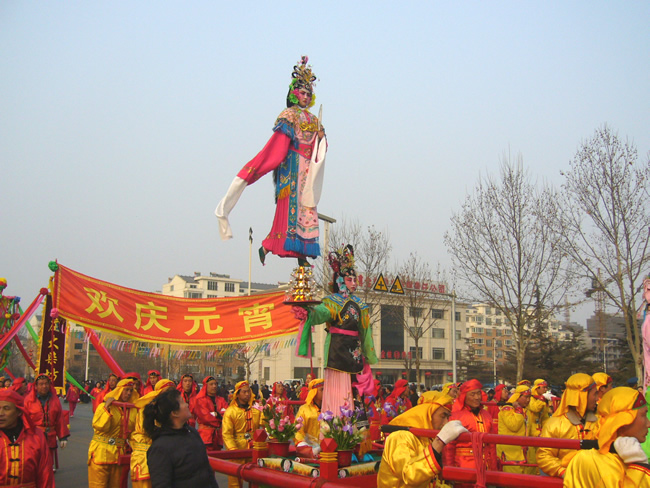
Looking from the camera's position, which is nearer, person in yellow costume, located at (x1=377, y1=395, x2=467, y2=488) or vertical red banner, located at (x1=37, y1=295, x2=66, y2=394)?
person in yellow costume, located at (x1=377, y1=395, x2=467, y2=488)

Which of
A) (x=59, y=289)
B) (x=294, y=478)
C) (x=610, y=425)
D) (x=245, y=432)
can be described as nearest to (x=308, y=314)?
(x=294, y=478)

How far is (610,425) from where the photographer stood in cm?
314

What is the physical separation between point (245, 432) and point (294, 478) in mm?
3582

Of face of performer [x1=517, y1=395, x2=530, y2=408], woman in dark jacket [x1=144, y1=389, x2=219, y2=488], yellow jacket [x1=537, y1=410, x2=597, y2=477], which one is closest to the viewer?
woman in dark jacket [x1=144, y1=389, x2=219, y2=488]

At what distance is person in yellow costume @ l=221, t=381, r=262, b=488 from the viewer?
8.84 metres

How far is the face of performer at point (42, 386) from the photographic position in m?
9.79

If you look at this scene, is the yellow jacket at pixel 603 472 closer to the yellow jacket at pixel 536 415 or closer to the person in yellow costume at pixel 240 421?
the person in yellow costume at pixel 240 421

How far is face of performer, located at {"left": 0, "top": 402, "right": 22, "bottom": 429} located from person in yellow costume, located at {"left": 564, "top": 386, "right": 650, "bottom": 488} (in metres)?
3.94

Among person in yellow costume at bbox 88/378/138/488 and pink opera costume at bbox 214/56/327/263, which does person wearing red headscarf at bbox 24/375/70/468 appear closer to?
person in yellow costume at bbox 88/378/138/488

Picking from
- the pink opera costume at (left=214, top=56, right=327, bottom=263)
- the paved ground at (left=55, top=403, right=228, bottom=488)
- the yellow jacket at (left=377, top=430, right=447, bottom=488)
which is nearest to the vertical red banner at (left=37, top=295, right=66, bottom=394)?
the paved ground at (left=55, top=403, right=228, bottom=488)

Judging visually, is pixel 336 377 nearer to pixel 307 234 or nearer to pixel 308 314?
pixel 308 314

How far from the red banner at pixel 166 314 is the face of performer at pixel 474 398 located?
311 cm

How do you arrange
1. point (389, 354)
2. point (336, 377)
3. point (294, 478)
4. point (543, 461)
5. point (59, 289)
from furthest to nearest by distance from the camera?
1. point (389, 354)
2. point (59, 289)
3. point (336, 377)
4. point (294, 478)
5. point (543, 461)

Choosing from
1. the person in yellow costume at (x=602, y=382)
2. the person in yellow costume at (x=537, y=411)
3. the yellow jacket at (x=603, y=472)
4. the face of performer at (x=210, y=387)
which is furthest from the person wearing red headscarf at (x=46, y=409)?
the yellow jacket at (x=603, y=472)
